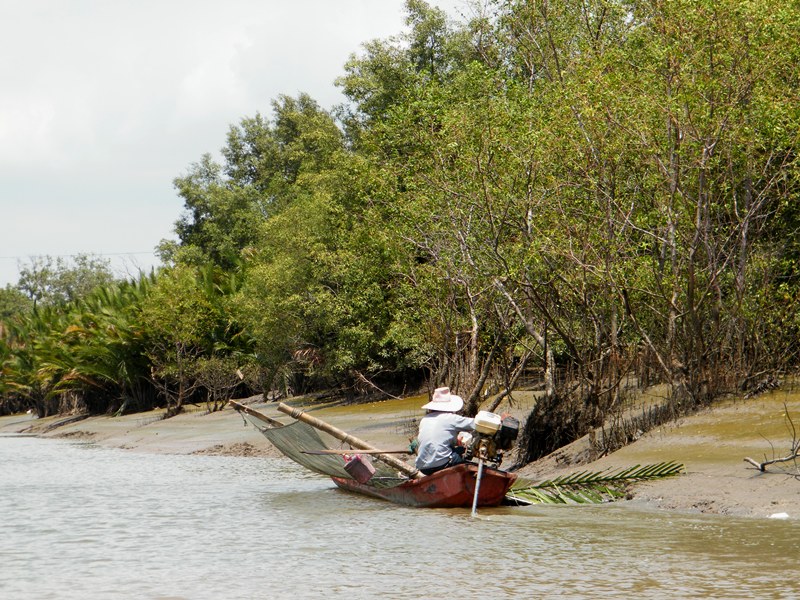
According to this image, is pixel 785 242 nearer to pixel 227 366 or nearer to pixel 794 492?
pixel 794 492

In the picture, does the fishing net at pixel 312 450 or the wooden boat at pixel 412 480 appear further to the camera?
the fishing net at pixel 312 450

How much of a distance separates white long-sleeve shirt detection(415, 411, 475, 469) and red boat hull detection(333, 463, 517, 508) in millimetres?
298

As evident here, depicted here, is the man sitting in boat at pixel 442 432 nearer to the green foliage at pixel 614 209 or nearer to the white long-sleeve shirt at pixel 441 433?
the white long-sleeve shirt at pixel 441 433

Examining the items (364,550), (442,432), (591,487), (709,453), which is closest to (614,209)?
(709,453)

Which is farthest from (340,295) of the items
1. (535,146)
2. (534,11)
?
(535,146)

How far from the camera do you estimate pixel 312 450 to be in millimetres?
17438

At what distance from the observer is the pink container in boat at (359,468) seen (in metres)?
16.9

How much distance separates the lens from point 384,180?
2903 cm

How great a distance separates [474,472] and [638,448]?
408 centimetres

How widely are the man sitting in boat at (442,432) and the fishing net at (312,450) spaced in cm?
133

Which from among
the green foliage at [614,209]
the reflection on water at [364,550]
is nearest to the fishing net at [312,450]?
the reflection on water at [364,550]

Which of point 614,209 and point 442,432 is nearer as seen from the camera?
point 442,432

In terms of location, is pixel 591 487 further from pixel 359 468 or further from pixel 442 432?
pixel 359 468

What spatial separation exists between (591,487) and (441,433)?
241 cm
